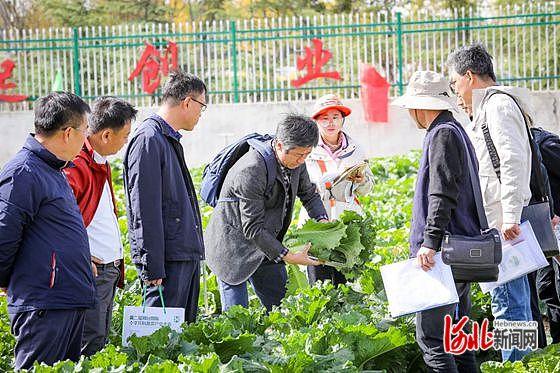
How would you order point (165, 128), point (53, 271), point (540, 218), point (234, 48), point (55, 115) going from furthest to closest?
point (234, 48) → point (540, 218) → point (165, 128) → point (55, 115) → point (53, 271)

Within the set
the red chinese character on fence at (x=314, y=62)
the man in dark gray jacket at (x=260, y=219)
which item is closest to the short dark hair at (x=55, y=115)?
the man in dark gray jacket at (x=260, y=219)

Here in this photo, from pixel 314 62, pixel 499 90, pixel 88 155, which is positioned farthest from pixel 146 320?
Answer: pixel 314 62

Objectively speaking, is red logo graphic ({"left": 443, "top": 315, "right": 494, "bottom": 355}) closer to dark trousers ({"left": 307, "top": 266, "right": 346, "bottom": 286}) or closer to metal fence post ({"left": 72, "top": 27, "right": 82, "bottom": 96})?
dark trousers ({"left": 307, "top": 266, "right": 346, "bottom": 286})

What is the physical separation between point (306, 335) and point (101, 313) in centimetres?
115

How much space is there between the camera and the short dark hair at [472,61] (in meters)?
5.11

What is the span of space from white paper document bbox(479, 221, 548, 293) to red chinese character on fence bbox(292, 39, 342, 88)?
483 inches

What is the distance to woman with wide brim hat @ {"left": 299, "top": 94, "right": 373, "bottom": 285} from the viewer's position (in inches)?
261

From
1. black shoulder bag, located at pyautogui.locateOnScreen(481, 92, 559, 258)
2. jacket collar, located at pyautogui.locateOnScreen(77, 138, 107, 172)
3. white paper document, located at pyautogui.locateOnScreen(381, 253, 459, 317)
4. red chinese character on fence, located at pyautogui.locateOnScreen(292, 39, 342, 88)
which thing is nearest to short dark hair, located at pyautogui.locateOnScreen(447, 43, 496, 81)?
black shoulder bag, located at pyautogui.locateOnScreen(481, 92, 559, 258)

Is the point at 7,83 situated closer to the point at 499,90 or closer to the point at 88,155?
the point at 88,155

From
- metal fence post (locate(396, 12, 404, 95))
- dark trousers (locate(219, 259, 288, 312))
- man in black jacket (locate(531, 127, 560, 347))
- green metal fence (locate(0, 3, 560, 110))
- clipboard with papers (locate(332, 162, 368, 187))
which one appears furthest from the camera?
green metal fence (locate(0, 3, 560, 110))

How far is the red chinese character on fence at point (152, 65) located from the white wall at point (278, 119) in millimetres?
577

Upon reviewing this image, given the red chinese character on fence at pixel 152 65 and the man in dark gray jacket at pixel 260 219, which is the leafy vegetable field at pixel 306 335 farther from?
the red chinese character on fence at pixel 152 65

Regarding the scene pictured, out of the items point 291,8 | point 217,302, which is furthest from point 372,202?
point 291,8

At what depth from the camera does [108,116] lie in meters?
4.88
